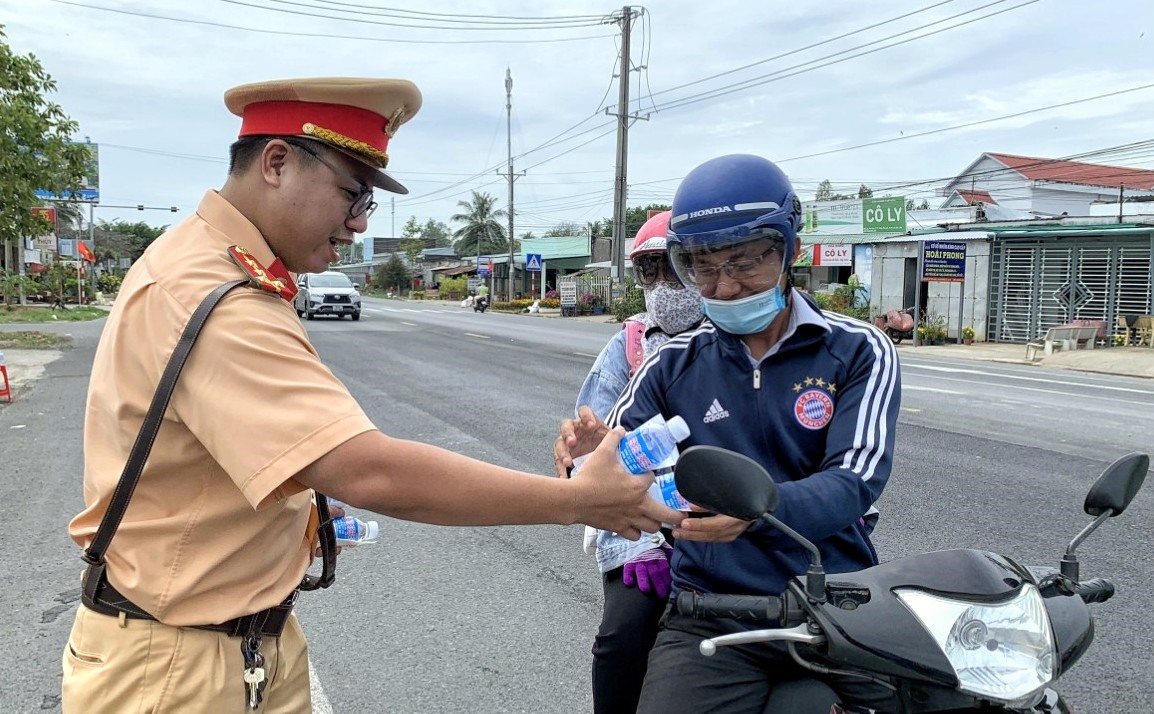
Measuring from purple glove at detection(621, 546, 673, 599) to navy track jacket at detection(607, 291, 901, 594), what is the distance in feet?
0.78

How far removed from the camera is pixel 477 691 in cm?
355

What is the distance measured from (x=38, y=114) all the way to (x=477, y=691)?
16721 mm

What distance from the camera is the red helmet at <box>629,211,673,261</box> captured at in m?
3.48

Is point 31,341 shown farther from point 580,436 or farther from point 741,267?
point 741,267

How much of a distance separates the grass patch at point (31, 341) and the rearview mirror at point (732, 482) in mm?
18946

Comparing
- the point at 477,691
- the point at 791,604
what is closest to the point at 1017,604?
the point at 791,604

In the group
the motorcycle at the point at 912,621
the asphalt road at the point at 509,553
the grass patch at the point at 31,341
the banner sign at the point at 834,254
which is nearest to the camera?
the motorcycle at the point at 912,621

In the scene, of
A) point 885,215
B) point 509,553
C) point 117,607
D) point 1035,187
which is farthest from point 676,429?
point 1035,187

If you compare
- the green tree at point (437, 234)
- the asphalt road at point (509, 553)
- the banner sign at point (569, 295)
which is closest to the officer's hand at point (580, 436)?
the asphalt road at point (509, 553)

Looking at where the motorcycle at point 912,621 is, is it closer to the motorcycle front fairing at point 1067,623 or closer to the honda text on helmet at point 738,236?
the motorcycle front fairing at point 1067,623

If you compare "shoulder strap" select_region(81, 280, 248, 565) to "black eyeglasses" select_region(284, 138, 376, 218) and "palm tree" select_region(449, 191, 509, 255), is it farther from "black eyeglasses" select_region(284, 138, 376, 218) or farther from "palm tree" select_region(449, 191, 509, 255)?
"palm tree" select_region(449, 191, 509, 255)

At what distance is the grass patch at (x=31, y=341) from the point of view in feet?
57.0

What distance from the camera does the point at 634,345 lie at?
3377 mm

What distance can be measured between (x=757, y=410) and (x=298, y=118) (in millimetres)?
1313
